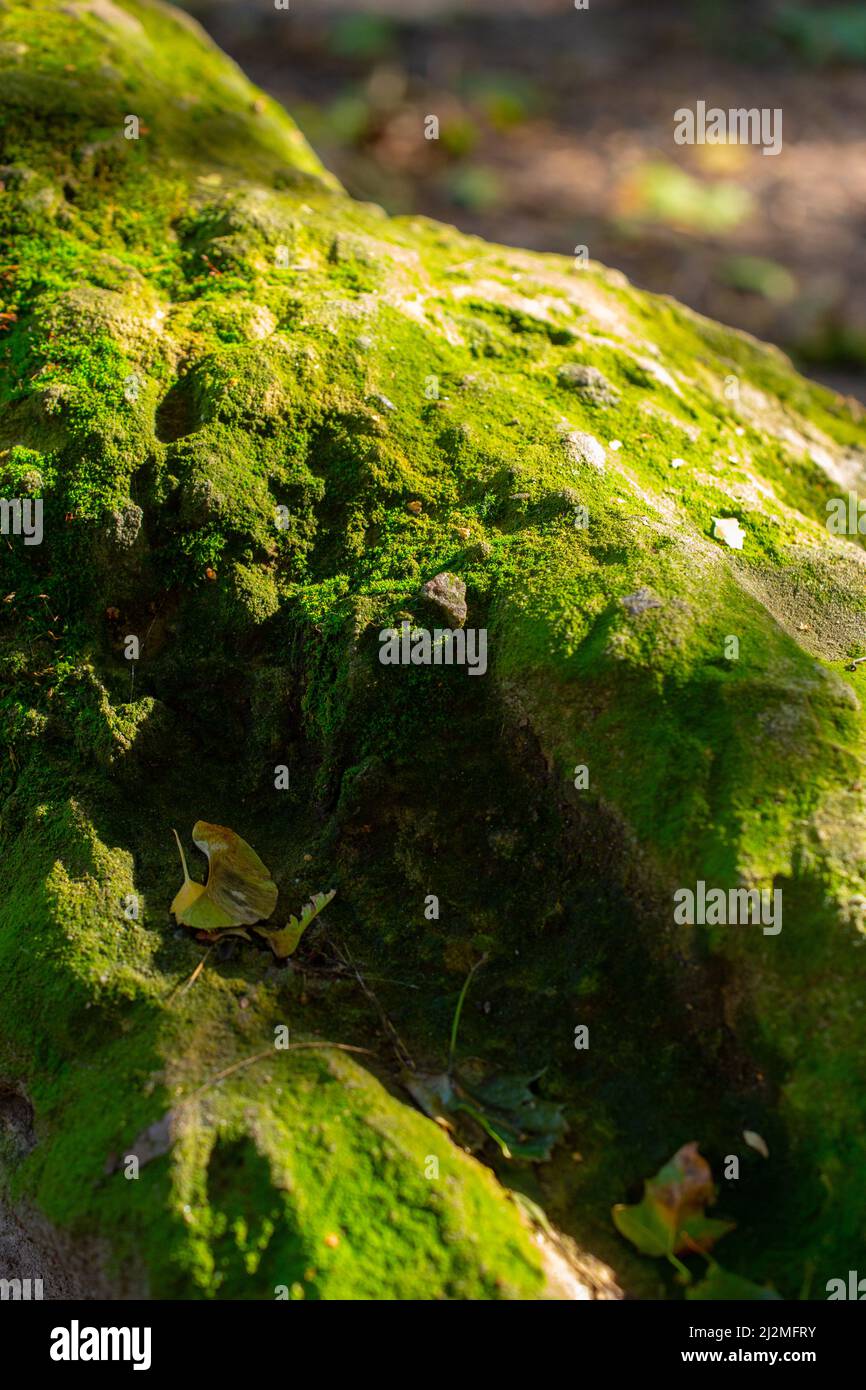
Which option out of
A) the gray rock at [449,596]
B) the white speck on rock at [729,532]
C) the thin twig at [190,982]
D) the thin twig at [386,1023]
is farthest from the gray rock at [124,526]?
the white speck on rock at [729,532]

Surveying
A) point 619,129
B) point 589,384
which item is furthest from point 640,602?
point 619,129

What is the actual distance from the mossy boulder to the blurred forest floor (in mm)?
6107

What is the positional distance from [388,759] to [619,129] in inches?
431

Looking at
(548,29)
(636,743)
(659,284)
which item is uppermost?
(548,29)

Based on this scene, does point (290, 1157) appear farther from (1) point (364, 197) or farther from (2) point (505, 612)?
(1) point (364, 197)

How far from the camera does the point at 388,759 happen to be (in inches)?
120

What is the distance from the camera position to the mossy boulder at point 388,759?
8.08 feet

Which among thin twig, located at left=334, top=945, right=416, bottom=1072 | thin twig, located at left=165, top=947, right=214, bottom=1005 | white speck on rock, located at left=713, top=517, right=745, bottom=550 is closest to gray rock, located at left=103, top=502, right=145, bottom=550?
thin twig, located at left=165, top=947, right=214, bottom=1005

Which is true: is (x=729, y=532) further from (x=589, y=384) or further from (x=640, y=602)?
(x=589, y=384)

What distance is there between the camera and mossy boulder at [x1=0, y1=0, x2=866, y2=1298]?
2.46 m

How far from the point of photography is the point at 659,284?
30.5 feet

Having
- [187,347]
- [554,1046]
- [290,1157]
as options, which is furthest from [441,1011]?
[187,347]

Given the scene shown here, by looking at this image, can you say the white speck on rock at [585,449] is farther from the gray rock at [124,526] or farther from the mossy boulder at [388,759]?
the gray rock at [124,526]
